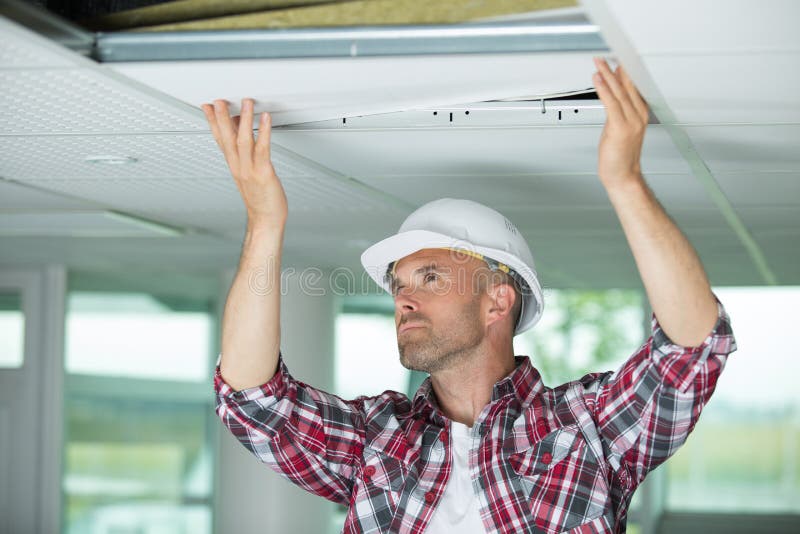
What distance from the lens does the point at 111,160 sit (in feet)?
5.97

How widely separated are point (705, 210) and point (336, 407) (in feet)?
3.74

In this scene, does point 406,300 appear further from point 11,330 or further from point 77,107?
point 11,330

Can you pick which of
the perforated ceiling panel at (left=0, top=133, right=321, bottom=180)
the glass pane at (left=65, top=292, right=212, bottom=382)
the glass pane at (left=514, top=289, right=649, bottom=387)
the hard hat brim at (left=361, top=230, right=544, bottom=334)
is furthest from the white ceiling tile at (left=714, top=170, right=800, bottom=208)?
the glass pane at (left=514, top=289, right=649, bottom=387)

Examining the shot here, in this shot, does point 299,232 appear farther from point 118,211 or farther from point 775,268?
point 775,268

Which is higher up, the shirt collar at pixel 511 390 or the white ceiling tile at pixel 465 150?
the white ceiling tile at pixel 465 150

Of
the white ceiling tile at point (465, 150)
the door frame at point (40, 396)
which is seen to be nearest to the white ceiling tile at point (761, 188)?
the white ceiling tile at point (465, 150)

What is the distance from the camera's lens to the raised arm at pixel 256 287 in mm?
1641

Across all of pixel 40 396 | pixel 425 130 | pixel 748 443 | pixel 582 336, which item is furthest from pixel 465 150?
pixel 582 336

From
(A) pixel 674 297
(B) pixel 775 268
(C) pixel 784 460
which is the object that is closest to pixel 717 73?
(A) pixel 674 297

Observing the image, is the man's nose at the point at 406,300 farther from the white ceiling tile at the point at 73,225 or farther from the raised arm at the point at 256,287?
the white ceiling tile at the point at 73,225

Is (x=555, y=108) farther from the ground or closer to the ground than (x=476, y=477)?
farther from the ground

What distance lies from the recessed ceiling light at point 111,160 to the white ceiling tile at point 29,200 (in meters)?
0.38

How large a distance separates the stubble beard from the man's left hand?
21.6 inches

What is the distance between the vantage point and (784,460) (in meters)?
7.65
